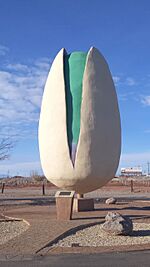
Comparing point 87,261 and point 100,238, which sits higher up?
point 100,238

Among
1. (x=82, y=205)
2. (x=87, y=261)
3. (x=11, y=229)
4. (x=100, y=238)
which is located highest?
(x=82, y=205)

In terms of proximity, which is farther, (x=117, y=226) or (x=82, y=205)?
(x=82, y=205)

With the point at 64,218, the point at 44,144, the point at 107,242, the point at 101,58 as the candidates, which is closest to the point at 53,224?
the point at 64,218

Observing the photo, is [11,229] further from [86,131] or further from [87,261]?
[87,261]

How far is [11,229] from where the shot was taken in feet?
47.3

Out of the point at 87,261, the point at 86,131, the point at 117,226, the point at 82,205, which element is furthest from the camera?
the point at 82,205

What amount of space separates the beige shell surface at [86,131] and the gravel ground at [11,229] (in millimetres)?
3297

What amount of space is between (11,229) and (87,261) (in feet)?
19.7

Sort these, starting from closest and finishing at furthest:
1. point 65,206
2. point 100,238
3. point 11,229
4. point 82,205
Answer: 1. point 100,238
2. point 11,229
3. point 65,206
4. point 82,205

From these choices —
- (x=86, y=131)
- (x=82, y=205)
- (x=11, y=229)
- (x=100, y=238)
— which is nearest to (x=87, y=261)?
(x=100, y=238)

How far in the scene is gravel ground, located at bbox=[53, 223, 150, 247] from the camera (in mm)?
11343

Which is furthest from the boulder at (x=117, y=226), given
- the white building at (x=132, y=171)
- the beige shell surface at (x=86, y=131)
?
the white building at (x=132, y=171)

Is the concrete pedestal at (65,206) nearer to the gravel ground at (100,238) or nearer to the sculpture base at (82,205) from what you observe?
the gravel ground at (100,238)

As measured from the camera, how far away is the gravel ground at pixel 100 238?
1134 cm
